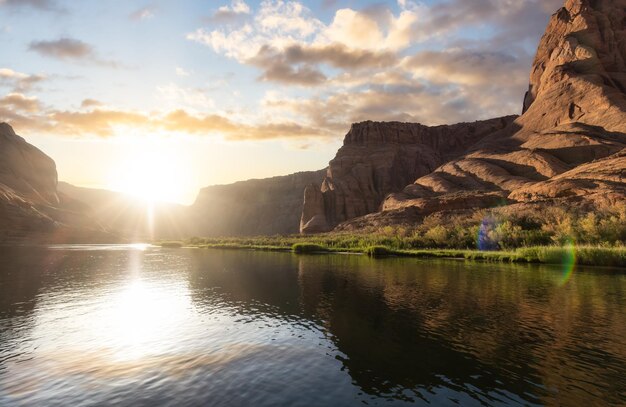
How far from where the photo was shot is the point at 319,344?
16.8 metres

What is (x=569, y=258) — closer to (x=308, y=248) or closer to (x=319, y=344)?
(x=319, y=344)

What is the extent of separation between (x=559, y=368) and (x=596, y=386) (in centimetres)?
155

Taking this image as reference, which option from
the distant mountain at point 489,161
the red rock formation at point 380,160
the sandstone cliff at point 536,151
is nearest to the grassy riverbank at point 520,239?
the distant mountain at point 489,161

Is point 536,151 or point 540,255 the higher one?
point 536,151

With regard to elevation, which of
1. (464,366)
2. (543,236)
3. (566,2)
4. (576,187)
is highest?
(566,2)

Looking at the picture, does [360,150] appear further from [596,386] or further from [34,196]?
[596,386]

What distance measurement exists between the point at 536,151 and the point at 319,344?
345 ft

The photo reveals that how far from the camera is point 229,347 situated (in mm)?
16594

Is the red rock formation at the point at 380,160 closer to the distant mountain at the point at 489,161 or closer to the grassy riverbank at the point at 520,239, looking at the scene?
the distant mountain at the point at 489,161

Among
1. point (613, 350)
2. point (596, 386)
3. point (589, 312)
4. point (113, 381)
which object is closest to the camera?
point (596, 386)

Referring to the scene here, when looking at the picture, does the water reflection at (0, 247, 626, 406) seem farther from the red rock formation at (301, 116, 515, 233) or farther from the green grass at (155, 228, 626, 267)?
the red rock formation at (301, 116, 515, 233)

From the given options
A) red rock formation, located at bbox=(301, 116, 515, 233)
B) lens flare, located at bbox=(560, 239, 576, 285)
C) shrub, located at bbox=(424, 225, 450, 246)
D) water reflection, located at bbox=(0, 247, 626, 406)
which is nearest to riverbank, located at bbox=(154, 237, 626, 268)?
lens flare, located at bbox=(560, 239, 576, 285)

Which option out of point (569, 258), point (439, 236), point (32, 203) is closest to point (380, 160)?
point (439, 236)

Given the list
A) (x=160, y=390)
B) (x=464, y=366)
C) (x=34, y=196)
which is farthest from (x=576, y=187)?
(x=34, y=196)
